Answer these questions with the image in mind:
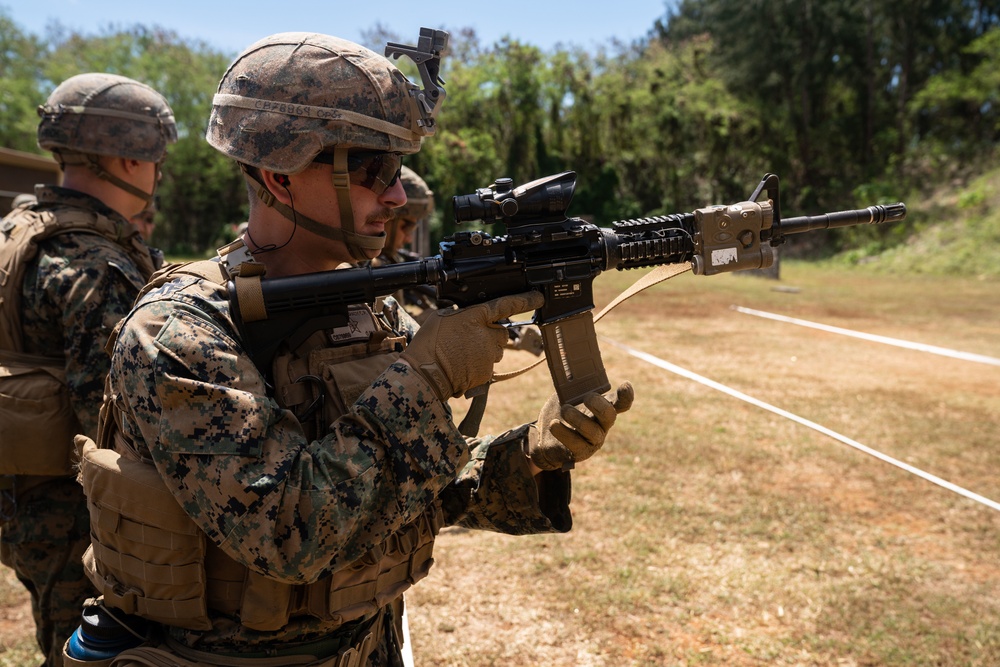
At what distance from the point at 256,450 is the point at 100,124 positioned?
2.21m

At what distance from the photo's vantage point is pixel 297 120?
171cm

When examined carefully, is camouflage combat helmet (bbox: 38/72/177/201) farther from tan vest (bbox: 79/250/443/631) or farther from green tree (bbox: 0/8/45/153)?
green tree (bbox: 0/8/45/153)

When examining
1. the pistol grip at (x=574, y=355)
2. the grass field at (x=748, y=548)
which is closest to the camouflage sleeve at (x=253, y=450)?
the pistol grip at (x=574, y=355)

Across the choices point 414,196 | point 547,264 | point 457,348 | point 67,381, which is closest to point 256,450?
point 457,348

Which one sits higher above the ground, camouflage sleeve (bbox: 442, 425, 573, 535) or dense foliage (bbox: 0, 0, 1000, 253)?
dense foliage (bbox: 0, 0, 1000, 253)

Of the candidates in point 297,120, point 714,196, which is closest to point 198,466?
point 297,120

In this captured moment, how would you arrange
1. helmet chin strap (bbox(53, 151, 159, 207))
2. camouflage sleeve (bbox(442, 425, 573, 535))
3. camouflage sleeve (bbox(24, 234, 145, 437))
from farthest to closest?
helmet chin strap (bbox(53, 151, 159, 207)), camouflage sleeve (bbox(24, 234, 145, 437)), camouflage sleeve (bbox(442, 425, 573, 535))

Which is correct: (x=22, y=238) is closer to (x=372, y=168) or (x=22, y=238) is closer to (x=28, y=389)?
(x=28, y=389)

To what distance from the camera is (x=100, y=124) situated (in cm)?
293

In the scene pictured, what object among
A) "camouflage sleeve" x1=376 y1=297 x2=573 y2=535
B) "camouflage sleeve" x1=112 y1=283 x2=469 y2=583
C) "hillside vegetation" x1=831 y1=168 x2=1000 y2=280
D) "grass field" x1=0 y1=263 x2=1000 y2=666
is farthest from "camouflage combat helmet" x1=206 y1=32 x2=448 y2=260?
"hillside vegetation" x1=831 y1=168 x2=1000 y2=280

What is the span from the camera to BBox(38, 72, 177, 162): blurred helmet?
289cm

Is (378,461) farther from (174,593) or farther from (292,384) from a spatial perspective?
(174,593)

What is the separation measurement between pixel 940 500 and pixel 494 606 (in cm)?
368

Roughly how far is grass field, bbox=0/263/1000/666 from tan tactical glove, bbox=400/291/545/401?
2.34 meters
